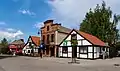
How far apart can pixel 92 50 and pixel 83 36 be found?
11.2ft

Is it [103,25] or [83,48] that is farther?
[103,25]

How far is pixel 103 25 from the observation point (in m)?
63.7

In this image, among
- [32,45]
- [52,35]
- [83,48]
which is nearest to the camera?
[83,48]

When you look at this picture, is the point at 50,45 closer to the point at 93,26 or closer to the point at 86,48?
the point at 86,48

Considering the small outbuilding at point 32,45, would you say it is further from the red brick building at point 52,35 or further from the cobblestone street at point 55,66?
the cobblestone street at point 55,66

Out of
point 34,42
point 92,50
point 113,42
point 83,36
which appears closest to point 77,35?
point 83,36

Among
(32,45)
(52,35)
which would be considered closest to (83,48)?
(52,35)

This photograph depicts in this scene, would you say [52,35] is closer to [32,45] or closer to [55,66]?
[32,45]

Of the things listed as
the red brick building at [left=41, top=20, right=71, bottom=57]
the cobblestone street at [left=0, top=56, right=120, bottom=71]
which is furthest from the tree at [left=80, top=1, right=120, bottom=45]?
the cobblestone street at [left=0, top=56, right=120, bottom=71]

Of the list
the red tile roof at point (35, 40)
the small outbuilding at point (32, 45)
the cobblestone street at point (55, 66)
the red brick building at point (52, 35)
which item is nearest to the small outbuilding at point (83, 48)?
the red brick building at point (52, 35)

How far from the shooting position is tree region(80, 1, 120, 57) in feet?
208

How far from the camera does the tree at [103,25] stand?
63362mm

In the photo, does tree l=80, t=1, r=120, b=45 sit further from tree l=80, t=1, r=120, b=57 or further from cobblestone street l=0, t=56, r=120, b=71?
cobblestone street l=0, t=56, r=120, b=71

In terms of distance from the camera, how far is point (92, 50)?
4094cm
